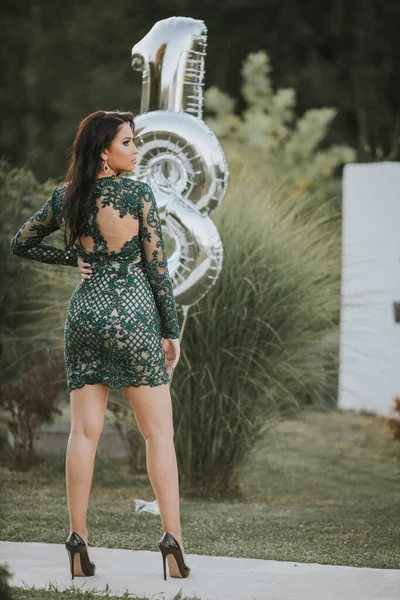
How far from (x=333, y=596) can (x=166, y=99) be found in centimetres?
243

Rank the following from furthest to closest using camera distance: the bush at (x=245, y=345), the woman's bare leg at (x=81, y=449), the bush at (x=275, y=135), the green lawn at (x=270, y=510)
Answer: the bush at (x=275, y=135) → the bush at (x=245, y=345) → the green lawn at (x=270, y=510) → the woman's bare leg at (x=81, y=449)

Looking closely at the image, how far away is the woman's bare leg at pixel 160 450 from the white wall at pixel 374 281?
17.2 ft

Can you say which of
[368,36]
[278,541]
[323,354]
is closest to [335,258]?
[323,354]

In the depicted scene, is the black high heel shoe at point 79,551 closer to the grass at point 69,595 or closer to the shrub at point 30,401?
the grass at point 69,595

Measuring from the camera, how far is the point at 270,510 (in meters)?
4.86

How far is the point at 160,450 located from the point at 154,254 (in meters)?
0.62

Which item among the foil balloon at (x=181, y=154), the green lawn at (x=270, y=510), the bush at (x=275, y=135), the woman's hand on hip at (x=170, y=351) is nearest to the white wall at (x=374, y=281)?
the green lawn at (x=270, y=510)

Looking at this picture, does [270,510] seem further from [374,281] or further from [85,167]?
[374,281]

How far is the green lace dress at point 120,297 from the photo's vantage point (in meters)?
3.14

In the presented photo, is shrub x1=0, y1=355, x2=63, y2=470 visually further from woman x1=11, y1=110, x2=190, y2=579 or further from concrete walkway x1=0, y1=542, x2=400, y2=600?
woman x1=11, y1=110, x2=190, y2=579

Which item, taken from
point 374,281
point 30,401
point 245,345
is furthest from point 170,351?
point 374,281

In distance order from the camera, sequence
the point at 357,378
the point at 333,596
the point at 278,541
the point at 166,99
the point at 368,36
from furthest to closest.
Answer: the point at 368,36 → the point at 357,378 → the point at 166,99 → the point at 278,541 → the point at 333,596

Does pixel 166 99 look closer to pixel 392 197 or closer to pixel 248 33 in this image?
pixel 392 197

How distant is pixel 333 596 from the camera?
304cm
